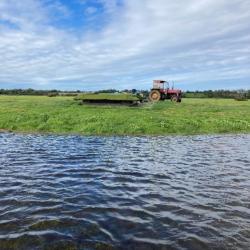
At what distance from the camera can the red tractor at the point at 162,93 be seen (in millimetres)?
56969

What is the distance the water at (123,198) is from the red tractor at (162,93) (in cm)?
3759

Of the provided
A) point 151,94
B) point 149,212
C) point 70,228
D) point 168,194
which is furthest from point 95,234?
point 151,94

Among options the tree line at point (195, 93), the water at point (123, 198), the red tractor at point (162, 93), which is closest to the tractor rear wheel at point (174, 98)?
the red tractor at point (162, 93)

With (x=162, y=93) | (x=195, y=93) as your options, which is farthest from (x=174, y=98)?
(x=195, y=93)

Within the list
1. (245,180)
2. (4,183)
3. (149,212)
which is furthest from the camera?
(245,180)

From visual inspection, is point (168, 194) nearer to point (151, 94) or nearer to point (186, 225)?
point (186, 225)

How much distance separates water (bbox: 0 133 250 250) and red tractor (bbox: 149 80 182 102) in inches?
1480

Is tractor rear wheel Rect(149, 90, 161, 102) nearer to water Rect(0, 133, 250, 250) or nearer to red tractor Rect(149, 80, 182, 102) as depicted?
red tractor Rect(149, 80, 182, 102)

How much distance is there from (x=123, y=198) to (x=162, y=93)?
160ft

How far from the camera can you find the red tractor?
5697 cm

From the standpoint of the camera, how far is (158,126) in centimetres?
2841

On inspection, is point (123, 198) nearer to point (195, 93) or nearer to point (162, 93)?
point (162, 93)

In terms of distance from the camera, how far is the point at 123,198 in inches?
426

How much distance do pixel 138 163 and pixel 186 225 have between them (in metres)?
7.28
